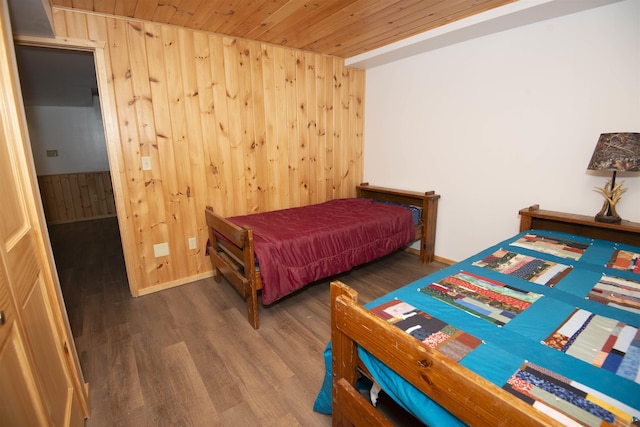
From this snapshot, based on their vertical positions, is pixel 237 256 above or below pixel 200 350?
above

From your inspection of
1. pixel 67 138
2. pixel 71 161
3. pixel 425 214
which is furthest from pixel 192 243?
pixel 67 138

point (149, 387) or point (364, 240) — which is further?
point (364, 240)

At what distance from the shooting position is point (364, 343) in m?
1.02

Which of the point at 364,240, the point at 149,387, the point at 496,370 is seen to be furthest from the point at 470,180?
the point at 149,387

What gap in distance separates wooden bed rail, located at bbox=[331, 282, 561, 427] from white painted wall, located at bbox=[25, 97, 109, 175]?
646 cm

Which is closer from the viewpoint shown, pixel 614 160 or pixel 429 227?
pixel 614 160

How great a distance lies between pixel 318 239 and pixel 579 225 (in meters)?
1.95

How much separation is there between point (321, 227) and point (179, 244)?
1419 mm

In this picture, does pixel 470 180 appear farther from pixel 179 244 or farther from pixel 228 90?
pixel 179 244

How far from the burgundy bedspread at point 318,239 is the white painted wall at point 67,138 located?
4.70 meters

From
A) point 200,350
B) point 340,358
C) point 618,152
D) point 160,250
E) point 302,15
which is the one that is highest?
A: point 302,15

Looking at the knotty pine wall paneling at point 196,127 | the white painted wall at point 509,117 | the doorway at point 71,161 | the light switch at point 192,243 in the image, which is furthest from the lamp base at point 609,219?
the doorway at point 71,161

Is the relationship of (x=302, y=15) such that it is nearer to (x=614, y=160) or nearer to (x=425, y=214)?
(x=425, y=214)

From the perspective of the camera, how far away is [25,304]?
1037 millimetres
